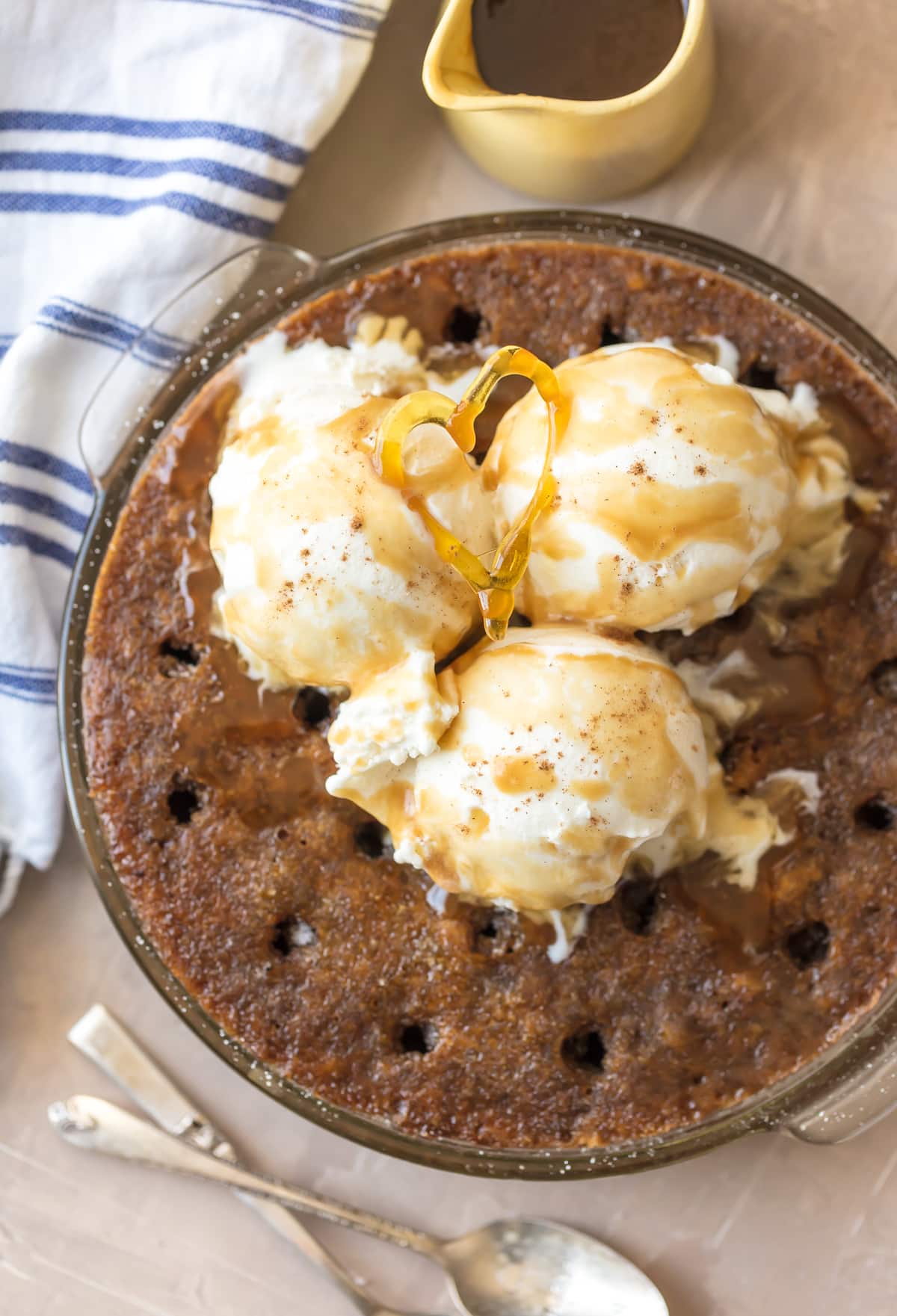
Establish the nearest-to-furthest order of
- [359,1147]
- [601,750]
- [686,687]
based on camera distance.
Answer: [601,750] < [686,687] < [359,1147]

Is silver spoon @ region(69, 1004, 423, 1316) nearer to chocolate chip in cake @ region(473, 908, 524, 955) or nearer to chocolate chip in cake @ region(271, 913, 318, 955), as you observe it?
chocolate chip in cake @ region(271, 913, 318, 955)

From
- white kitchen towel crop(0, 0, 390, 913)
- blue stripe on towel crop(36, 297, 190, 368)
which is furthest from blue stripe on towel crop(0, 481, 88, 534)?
blue stripe on towel crop(36, 297, 190, 368)

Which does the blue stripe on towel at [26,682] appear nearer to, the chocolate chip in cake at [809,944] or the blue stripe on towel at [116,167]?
the blue stripe on towel at [116,167]

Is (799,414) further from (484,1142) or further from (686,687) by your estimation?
(484,1142)

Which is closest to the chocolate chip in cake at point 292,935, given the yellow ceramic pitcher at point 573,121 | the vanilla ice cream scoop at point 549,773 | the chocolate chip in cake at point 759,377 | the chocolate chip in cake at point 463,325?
the vanilla ice cream scoop at point 549,773

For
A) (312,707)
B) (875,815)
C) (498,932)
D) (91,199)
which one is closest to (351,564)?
(312,707)

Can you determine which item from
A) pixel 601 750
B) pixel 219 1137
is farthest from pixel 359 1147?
pixel 601 750
